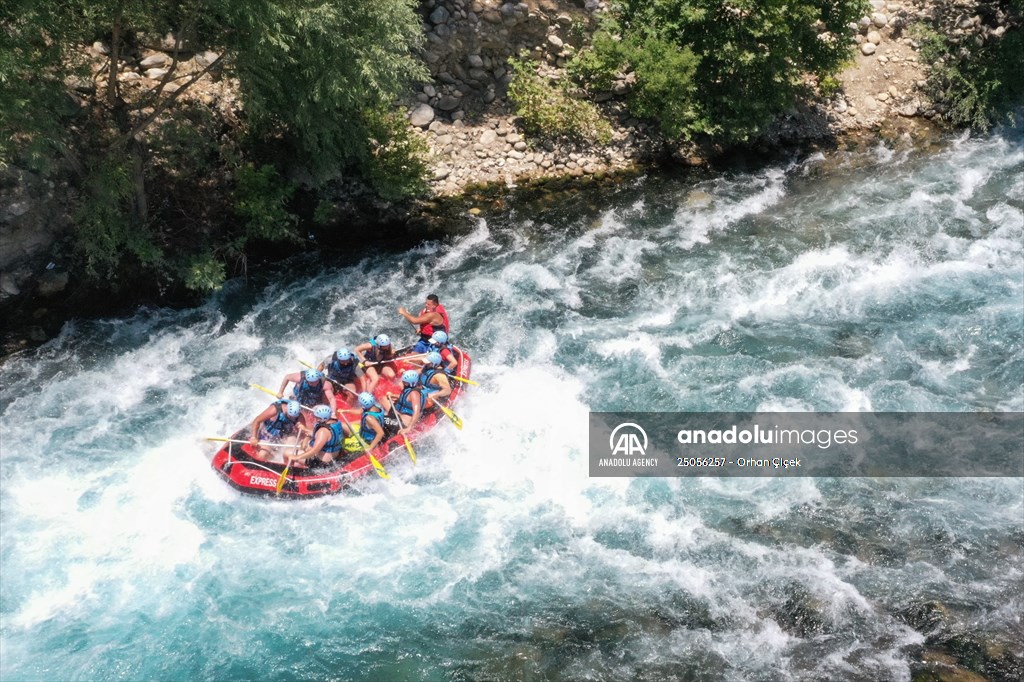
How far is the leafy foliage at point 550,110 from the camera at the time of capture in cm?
1756

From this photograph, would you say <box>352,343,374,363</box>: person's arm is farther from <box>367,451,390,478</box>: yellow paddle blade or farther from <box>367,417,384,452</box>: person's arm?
<box>367,451,390,478</box>: yellow paddle blade

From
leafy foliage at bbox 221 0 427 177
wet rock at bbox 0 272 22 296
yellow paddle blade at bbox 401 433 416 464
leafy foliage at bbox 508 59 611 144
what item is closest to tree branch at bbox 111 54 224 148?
leafy foliage at bbox 221 0 427 177

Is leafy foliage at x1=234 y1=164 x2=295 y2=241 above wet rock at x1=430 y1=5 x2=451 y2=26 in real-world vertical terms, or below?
below

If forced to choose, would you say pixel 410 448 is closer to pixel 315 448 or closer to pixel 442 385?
pixel 442 385

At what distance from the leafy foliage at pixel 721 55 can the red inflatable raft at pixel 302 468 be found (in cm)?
810

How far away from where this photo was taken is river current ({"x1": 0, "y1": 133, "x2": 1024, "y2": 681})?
36.0ft

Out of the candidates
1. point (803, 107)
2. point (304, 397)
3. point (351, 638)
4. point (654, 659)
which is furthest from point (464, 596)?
point (803, 107)

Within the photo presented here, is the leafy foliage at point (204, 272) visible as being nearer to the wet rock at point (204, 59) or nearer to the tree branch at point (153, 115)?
Result: the tree branch at point (153, 115)

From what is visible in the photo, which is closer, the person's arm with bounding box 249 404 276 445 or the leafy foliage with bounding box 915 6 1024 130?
the person's arm with bounding box 249 404 276 445

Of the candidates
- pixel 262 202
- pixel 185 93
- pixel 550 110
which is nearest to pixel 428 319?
pixel 262 202

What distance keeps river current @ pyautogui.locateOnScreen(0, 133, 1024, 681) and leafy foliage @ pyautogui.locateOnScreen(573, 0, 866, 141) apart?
63.3 inches

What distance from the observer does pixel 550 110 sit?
1755 cm

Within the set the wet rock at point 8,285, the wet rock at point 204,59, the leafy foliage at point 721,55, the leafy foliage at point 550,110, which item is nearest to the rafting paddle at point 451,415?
the leafy foliage at point 550,110

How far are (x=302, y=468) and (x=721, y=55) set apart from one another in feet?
35.4
